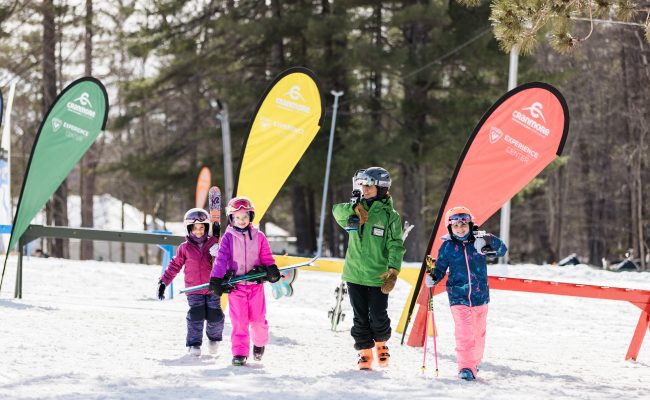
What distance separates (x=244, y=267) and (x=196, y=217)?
89cm

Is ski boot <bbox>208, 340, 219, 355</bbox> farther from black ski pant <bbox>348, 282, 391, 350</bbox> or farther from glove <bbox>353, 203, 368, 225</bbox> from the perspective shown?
glove <bbox>353, 203, 368, 225</bbox>

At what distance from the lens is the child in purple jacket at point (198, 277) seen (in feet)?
24.8

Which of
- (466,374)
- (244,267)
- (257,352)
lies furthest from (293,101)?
(466,374)

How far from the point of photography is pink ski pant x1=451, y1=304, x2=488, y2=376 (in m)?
6.55

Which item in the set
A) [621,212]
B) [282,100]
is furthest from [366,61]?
[621,212]

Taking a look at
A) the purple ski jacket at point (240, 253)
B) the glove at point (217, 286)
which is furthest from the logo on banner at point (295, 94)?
the glove at point (217, 286)

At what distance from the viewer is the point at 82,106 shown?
38.2 ft

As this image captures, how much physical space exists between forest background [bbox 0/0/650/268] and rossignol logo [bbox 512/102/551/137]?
10807mm

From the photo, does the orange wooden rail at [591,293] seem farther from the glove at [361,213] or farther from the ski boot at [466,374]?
the ski boot at [466,374]

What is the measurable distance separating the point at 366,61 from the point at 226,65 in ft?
21.5

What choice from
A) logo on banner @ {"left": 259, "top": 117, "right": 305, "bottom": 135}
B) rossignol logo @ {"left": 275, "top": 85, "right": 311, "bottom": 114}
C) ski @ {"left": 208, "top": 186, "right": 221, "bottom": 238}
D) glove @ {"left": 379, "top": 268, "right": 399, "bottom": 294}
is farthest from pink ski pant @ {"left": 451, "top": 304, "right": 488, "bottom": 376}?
rossignol logo @ {"left": 275, "top": 85, "right": 311, "bottom": 114}

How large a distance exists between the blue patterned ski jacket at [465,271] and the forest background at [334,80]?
13210 mm

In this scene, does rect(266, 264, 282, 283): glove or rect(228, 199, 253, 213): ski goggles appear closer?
rect(266, 264, 282, 283): glove

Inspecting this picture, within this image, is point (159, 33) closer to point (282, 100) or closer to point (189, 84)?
point (189, 84)
